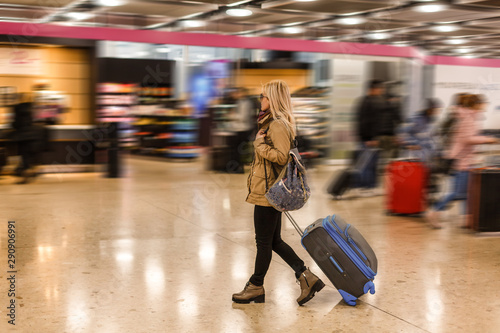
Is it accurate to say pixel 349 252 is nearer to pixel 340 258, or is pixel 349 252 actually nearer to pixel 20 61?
pixel 340 258

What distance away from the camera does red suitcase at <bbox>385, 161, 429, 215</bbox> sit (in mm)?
7191

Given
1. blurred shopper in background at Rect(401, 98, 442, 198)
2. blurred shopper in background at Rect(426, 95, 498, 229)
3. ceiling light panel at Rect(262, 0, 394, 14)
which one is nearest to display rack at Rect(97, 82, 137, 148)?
ceiling light panel at Rect(262, 0, 394, 14)

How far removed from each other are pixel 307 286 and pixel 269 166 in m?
0.86

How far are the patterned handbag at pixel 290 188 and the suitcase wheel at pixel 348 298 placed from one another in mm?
732

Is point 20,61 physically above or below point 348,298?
above

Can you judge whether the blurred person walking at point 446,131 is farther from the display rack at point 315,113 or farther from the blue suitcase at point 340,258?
the display rack at point 315,113

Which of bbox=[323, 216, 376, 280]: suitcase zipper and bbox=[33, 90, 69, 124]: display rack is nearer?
bbox=[323, 216, 376, 280]: suitcase zipper

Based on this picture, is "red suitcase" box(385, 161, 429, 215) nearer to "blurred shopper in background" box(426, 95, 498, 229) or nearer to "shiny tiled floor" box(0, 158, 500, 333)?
"shiny tiled floor" box(0, 158, 500, 333)

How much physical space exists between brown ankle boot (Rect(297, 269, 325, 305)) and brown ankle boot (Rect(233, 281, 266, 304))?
257mm

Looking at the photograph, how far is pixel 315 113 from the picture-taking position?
44.3ft

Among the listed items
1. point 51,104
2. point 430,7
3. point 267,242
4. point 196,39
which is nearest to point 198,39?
point 196,39

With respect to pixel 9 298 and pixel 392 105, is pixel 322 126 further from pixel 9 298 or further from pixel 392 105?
pixel 9 298

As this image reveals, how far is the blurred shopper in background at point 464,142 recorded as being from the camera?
6539 mm

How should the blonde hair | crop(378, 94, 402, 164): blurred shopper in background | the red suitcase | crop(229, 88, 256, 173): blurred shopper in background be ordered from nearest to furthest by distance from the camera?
1. the blonde hair
2. the red suitcase
3. crop(378, 94, 402, 164): blurred shopper in background
4. crop(229, 88, 256, 173): blurred shopper in background
